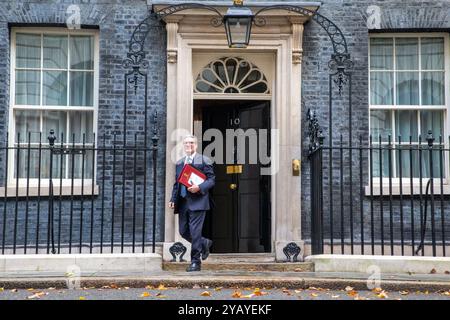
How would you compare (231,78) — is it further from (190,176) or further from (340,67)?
(190,176)

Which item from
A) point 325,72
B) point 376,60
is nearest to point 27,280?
point 325,72

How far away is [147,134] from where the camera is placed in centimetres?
1075

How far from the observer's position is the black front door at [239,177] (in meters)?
11.4

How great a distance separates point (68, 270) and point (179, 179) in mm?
1780

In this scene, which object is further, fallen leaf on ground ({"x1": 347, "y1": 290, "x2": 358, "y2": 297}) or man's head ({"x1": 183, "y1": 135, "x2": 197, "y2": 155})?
man's head ({"x1": 183, "y1": 135, "x2": 197, "y2": 155})

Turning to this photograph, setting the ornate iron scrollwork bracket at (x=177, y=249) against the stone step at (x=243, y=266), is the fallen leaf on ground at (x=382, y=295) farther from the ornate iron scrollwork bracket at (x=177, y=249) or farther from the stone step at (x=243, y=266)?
the ornate iron scrollwork bracket at (x=177, y=249)

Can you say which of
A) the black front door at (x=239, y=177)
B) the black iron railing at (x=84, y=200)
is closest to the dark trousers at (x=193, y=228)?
the black iron railing at (x=84, y=200)

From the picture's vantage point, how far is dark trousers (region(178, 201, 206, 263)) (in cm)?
871

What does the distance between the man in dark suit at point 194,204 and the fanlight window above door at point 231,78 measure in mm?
2549

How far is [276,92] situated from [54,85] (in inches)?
137

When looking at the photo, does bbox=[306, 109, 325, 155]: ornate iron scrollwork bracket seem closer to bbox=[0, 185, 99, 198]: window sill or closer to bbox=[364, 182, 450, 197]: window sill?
bbox=[364, 182, 450, 197]: window sill

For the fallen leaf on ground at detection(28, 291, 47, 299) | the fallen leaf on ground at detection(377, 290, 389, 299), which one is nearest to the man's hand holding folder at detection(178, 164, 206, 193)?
the fallen leaf on ground at detection(28, 291, 47, 299)

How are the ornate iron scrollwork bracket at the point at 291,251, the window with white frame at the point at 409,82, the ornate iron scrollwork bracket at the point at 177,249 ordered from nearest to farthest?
1. the ornate iron scrollwork bracket at the point at 177,249
2. the ornate iron scrollwork bracket at the point at 291,251
3. the window with white frame at the point at 409,82

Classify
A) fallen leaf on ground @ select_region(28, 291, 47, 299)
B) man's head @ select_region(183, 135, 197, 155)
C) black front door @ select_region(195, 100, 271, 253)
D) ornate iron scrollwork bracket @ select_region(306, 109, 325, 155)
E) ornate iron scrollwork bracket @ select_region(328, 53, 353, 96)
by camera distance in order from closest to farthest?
1. fallen leaf on ground @ select_region(28, 291, 47, 299)
2. man's head @ select_region(183, 135, 197, 155)
3. ornate iron scrollwork bracket @ select_region(306, 109, 325, 155)
4. ornate iron scrollwork bracket @ select_region(328, 53, 353, 96)
5. black front door @ select_region(195, 100, 271, 253)
